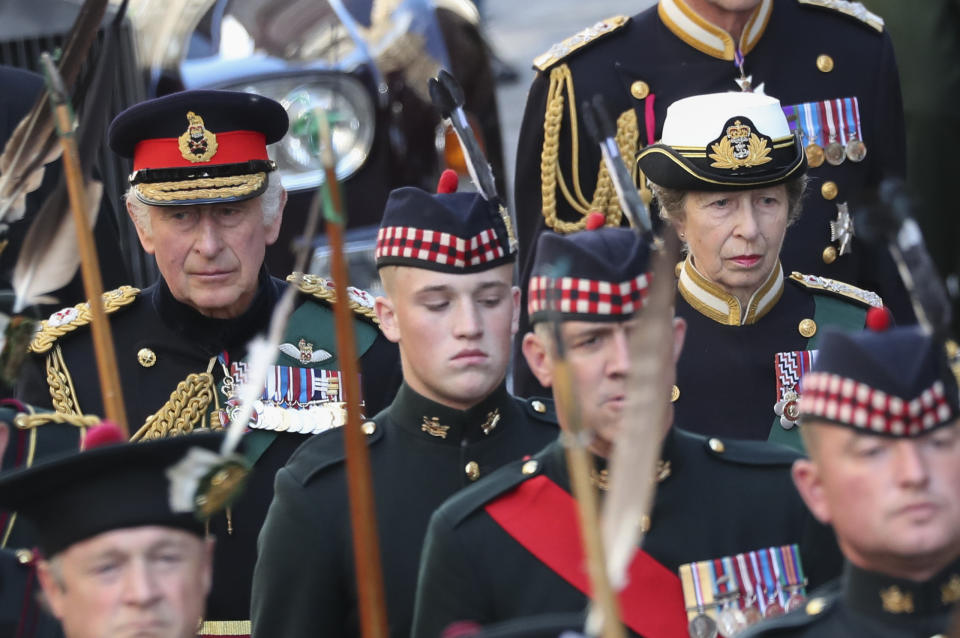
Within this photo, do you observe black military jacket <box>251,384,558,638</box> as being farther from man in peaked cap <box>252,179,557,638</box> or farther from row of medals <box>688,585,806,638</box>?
row of medals <box>688,585,806,638</box>

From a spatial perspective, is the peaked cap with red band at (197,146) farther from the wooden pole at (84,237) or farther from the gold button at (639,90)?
the wooden pole at (84,237)

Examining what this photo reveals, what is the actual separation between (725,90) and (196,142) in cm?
160

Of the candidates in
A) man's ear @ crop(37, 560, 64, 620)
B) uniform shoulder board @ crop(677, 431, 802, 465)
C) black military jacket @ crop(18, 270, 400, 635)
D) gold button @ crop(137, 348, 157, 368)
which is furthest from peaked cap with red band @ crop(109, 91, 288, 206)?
man's ear @ crop(37, 560, 64, 620)

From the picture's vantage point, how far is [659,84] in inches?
256

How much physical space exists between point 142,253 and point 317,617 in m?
3.77

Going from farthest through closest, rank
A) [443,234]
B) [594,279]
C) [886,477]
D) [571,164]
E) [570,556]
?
1. [571,164]
2. [443,234]
3. [570,556]
4. [594,279]
5. [886,477]

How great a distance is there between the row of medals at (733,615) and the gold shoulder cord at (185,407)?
1.63 meters

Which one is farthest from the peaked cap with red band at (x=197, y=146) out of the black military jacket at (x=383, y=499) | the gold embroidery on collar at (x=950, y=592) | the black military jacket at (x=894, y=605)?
the gold embroidery on collar at (x=950, y=592)

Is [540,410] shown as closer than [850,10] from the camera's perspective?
Yes

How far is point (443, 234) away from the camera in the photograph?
16.5ft

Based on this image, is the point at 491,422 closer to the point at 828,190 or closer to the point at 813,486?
the point at 813,486

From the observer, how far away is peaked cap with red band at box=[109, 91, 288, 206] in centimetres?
566

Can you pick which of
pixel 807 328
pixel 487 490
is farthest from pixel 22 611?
pixel 807 328

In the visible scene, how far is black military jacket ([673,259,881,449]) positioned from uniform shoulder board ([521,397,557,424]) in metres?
0.46
